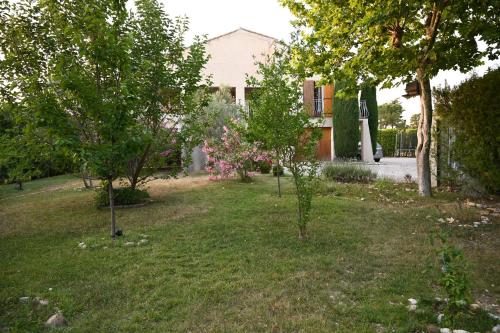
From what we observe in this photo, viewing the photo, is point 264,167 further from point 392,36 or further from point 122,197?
point 392,36

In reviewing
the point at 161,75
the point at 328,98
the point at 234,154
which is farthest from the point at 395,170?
the point at 161,75

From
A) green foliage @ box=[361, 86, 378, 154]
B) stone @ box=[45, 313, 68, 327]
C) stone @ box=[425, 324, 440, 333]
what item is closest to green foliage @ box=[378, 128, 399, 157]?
green foliage @ box=[361, 86, 378, 154]

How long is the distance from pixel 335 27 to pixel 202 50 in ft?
11.4

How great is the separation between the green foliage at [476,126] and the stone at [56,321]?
7755 millimetres

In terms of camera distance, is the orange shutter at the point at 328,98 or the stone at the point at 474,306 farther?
the orange shutter at the point at 328,98

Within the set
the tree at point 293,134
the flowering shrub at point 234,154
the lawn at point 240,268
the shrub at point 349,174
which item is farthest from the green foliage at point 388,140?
the tree at point 293,134

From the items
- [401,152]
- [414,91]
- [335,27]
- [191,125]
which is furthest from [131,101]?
[401,152]

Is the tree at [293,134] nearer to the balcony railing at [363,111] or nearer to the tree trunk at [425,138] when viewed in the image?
the tree trunk at [425,138]

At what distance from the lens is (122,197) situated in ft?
27.9

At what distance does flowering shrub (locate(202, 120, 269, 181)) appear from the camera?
11.9m

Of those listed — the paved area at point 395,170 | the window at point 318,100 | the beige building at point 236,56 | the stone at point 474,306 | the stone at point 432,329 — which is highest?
the beige building at point 236,56

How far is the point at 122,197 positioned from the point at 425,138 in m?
7.82

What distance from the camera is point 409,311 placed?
2.97 meters

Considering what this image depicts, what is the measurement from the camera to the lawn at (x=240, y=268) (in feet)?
9.62
